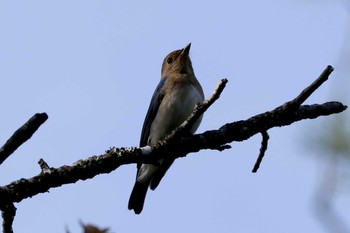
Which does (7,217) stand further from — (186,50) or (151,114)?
(186,50)

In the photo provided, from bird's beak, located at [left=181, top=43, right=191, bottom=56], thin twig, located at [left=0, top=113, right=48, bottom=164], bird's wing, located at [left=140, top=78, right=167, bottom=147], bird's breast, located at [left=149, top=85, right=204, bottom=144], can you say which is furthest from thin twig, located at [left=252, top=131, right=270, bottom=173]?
bird's beak, located at [left=181, top=43, right=191, bottom=56]

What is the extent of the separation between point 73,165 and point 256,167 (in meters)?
1.45

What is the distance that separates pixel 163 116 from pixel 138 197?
3.27 ft

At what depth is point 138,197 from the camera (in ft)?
26.6

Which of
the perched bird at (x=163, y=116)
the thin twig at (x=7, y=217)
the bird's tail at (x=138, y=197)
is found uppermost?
the perched bird at (x=163, y=116)

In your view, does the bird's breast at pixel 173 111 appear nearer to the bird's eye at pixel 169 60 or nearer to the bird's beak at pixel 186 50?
the bird's beak at pixel 186 50

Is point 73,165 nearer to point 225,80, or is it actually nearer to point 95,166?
point 95,166

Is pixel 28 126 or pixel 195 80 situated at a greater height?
pixel 195 80

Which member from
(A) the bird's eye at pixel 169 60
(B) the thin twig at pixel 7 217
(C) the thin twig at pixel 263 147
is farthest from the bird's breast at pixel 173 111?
(B) the thin twig at pixel 7 217

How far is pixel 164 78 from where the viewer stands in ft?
29.9

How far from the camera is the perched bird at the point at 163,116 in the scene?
25.9 ft

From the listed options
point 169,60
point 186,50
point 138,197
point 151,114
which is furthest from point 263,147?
point 169,60

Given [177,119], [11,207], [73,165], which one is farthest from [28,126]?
[177,119]

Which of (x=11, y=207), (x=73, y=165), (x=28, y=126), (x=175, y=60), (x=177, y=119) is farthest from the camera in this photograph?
(x=175, y=60)
